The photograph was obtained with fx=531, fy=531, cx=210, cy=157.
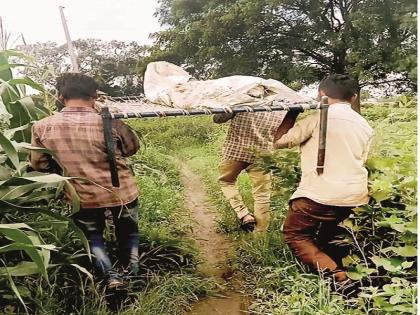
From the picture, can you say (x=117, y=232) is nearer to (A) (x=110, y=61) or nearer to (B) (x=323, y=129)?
(B) (x=323, y=129)

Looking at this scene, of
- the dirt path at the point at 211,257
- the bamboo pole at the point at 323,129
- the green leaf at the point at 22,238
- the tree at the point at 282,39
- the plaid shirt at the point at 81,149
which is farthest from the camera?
the tree at the point at 282,39

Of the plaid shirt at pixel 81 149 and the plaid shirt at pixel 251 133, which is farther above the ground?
the plaid shirt at pixel 81 149

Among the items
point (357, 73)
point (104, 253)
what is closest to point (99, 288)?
point (104, 253)

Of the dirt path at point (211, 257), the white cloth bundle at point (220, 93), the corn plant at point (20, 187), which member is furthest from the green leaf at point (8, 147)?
→ the dirt path at point (211, 257)

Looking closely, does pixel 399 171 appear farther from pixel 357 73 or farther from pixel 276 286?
pixel 357 73

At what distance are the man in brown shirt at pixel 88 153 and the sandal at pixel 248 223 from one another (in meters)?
1.37

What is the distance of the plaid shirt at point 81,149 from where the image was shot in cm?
258

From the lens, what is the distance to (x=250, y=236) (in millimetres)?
3719

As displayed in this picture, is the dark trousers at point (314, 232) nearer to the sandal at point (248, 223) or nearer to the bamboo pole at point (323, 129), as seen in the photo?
the bamboo pole at point (323, 129)

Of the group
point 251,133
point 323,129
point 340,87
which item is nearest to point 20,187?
point 323,129

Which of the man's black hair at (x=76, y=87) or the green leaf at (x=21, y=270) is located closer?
the green leaf at (x=21, y=270)

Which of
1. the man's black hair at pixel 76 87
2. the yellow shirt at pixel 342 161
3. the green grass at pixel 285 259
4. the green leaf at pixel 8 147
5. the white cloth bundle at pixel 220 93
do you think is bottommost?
the green grass at pixel 285 259

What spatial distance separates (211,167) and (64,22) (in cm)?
279

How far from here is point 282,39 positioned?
1362 cm
